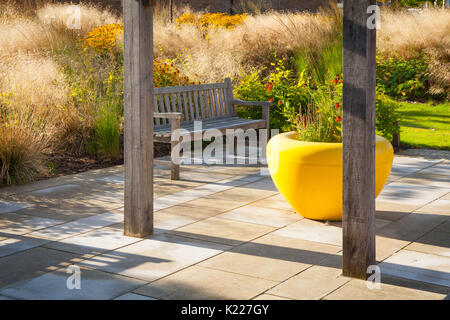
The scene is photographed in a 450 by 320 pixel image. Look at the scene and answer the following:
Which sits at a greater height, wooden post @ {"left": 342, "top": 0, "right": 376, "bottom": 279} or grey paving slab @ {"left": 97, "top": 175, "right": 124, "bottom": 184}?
wooden post @ {"left": 342, "top": 0, "right": 376, "bottom": 279}

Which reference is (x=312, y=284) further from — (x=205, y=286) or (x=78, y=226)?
(x=78, y=226)

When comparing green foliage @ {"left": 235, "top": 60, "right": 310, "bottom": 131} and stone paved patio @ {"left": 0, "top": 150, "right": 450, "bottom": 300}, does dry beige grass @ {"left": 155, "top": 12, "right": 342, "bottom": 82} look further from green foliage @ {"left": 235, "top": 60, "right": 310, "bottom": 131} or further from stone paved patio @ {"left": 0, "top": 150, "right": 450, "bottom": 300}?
stone paved patio @ {"left": 0, "top": 150, "right": 450, "bottom": 300}

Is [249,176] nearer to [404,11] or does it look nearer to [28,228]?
[28,228]

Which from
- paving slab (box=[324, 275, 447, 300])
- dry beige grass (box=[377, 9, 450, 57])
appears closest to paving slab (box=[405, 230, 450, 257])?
paving slab (box=[324, 275, 447, 300])

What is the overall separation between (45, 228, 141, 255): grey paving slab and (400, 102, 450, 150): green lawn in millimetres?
5627

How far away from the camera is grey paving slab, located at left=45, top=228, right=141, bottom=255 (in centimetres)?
480

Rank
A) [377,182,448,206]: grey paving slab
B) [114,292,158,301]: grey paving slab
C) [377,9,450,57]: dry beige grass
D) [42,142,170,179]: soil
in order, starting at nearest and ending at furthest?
1. [114,292,158,301]: grey paving slab
2. [377,182,448,206]: grey paving slab
3. [42,142,170,179]: soil
4. [377,9,450,57]: dry beige grass

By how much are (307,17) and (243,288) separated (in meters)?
11.1

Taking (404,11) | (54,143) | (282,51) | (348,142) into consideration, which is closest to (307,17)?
(282,51)

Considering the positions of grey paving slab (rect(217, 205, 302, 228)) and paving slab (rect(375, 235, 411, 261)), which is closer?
paving slab (rect(375, 235, 411, 261))

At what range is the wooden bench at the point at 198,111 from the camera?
7.36 meters

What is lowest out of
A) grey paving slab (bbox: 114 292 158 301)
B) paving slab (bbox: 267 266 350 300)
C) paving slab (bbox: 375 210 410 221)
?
paving slab (bbox: 267 266 350 300)

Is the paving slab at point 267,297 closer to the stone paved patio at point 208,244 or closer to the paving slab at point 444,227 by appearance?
the stone paved patio at point 208,244

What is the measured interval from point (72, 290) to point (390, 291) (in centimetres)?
200
